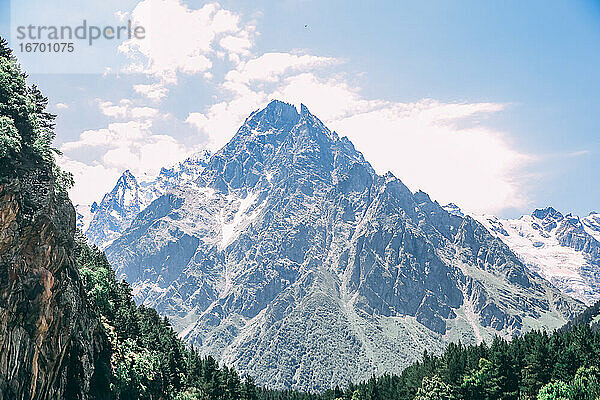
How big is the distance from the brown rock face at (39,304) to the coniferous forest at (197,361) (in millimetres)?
6540

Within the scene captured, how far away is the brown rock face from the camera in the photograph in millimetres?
57969

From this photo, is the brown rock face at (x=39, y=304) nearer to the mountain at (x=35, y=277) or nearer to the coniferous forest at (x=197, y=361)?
the mountain at (x=35, y=277)

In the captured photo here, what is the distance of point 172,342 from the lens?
121062mm

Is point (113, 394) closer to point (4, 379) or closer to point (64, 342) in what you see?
point (64, 342)

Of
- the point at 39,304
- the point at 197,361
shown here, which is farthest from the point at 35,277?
the point at 197,361

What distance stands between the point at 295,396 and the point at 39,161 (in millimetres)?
137227

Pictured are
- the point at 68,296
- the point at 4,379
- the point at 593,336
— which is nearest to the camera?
the point at 4,379

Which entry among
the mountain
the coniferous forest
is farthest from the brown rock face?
the coniferous forest

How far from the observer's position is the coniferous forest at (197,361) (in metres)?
74.2

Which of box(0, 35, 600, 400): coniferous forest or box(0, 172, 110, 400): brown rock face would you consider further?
box(0, 35, 600, 400): coniferous forest

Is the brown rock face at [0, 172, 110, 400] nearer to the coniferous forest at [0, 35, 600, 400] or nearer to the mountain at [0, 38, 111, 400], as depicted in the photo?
the mountain at [0, 38, 111, 400]

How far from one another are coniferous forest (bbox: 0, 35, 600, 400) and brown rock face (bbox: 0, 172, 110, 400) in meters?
6.54

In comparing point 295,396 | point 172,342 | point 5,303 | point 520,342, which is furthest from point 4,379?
point 295,396

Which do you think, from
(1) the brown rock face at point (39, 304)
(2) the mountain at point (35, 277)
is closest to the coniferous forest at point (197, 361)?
(2) the mountain at point (35, 277)
